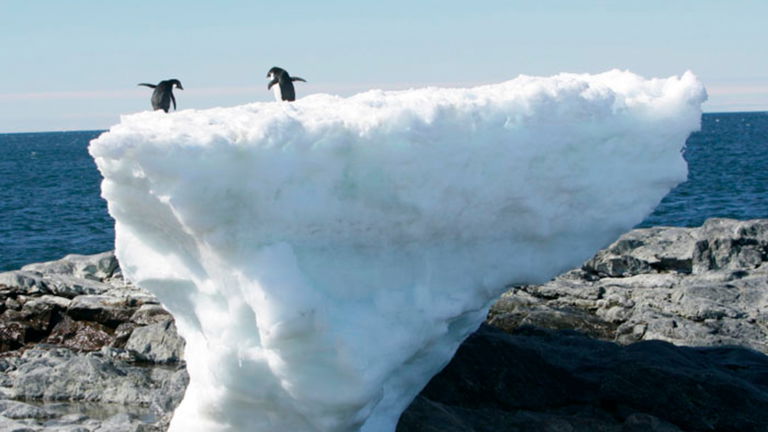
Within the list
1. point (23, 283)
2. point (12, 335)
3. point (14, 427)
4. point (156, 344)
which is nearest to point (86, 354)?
point (156, 344)

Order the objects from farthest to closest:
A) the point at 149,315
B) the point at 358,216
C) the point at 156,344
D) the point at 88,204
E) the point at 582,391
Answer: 1. the point at 88,204
2. the point at 149,315
3. the point at 156,344
4. the point at 582,391
5. the point at 358,216

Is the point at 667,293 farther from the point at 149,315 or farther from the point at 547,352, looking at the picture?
the point at 149,315

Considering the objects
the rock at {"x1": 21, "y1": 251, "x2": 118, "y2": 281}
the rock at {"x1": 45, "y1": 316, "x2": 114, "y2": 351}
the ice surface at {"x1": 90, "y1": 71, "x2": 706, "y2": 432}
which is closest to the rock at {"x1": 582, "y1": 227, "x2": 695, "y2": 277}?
the rock at {"x1": 45, "y1": 316, "x2": 114, "y2": 351}

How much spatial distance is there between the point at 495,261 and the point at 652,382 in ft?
8.06

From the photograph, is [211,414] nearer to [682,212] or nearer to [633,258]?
[633,258]

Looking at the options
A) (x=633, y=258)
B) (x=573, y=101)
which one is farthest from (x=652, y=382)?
(x=633, y=258)

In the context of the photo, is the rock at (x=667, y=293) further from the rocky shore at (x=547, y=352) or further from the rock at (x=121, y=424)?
the rock at (x=121, y=424)

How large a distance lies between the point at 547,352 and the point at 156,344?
4944mm

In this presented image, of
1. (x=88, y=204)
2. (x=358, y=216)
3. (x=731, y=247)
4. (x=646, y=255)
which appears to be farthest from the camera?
(x=88, y=204)

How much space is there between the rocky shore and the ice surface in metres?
1.49

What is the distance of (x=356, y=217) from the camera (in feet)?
20.9

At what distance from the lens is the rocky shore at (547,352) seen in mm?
8414

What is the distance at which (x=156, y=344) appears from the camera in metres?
11.6

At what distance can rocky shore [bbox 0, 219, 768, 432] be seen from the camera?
841 cm
